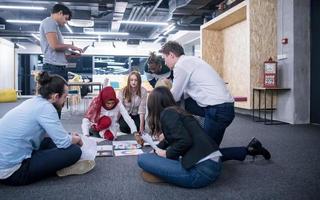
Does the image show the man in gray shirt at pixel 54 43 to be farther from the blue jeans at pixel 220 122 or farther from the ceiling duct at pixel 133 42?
the ceiling duct at pixel 133 42

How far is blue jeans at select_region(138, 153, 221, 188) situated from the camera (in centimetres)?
188

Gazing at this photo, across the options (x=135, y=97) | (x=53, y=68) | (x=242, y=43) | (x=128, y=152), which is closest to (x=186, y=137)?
(x=128, y=152)

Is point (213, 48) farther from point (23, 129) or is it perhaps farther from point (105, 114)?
point (23, 129)

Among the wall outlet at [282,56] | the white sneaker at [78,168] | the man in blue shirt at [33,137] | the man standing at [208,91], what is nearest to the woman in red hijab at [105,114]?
the white sneaker at [78,168]

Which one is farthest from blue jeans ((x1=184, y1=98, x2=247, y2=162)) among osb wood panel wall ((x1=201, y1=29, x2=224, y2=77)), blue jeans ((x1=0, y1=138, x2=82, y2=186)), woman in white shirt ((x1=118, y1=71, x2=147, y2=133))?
osb wood panel wall ((x1=201, y1=29, x2=224, y2=77))

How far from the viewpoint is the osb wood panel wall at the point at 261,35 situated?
5.18 m

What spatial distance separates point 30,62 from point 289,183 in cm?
1583

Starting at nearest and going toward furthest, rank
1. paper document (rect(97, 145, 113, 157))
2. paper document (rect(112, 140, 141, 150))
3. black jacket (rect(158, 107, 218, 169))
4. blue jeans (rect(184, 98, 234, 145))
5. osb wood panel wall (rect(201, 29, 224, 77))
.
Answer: black jacket (rect(158, 107, 218, 169)) → blue jeans (rect(184, 98, 234, 145)) → paper document (rect(97, 145, 113, 157)) → paper document (rect(112, 140, 141, 150)) → osb wood panel wall (rect(201, 29, 224, 77))

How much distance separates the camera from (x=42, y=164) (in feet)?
6.79

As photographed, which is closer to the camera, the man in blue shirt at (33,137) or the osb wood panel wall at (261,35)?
the man in blue shirt at (33,137)

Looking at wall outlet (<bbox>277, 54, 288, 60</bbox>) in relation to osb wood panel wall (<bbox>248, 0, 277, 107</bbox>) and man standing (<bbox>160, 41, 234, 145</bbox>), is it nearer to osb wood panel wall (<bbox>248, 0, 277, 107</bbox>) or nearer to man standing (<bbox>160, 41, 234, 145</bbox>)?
osb wood panel wall (<bbox>248, 0, 277, 107</bbox>)

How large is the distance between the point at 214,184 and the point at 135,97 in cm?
226

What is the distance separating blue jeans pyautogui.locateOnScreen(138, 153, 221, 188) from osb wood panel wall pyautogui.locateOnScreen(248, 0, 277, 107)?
367cm

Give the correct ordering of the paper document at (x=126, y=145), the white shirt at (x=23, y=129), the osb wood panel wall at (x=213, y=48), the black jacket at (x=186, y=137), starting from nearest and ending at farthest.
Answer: the black jacket at (x=186, y=137) → the white shirt at (x=23, y=129) → the paper document at (x=126, y=145) → the osb wood panel wall at (x=213, y=48)
